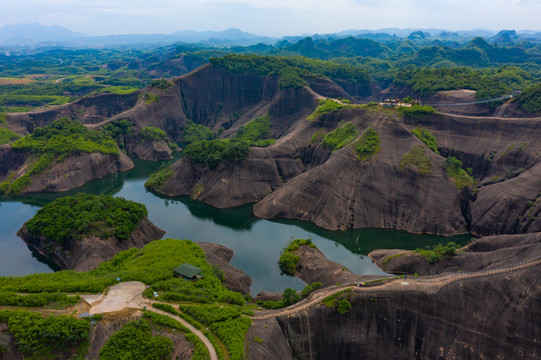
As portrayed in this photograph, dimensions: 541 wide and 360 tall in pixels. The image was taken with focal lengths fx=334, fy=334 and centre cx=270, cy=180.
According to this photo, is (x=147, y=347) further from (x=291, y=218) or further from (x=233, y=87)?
(x=233, y=87)

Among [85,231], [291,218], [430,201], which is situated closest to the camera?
[85,231]

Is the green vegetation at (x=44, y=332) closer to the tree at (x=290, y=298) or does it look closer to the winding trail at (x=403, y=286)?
the winding trail at (x=403, y=286)

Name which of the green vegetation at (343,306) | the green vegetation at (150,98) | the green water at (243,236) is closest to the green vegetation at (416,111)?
the green water at (243,236)

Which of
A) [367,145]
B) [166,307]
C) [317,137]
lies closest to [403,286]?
[166,307]

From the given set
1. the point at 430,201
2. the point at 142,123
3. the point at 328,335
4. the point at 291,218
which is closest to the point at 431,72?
the point at 430,201

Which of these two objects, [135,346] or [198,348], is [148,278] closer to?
[135,346]

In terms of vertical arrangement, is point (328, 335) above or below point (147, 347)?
below
